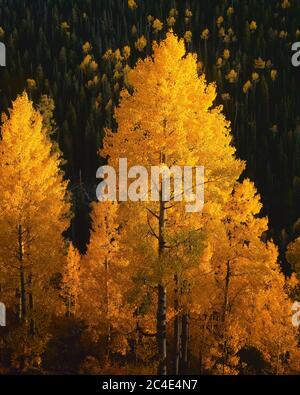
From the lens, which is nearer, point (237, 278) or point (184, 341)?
point (184, 341)

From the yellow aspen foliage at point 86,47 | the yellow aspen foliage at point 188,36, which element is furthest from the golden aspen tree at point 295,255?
the yellow aspen foliage at point 188,36

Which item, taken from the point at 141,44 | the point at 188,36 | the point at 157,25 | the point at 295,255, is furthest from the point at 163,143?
the point at 157,25

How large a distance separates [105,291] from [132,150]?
1432cm

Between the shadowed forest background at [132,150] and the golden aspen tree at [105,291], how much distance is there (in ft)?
0.38

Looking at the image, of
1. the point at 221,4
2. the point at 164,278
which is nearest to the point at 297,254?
the point at 164,278

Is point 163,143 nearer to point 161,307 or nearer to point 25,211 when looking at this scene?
point 161,307

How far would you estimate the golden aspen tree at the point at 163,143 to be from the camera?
1265 centimetres

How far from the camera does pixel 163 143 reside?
12594 millimetres

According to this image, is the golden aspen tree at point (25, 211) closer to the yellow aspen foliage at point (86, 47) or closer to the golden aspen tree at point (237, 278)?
the golden aspen tree at point (237, 278)

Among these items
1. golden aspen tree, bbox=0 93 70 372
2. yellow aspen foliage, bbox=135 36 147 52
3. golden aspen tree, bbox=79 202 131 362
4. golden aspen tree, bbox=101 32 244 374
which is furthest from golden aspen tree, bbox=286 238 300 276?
yellow aspen foliage, bbox=135 36 147 52

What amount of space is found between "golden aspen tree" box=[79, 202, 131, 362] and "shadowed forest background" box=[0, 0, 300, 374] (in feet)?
0.38

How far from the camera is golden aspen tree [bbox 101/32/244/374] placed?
498 inches

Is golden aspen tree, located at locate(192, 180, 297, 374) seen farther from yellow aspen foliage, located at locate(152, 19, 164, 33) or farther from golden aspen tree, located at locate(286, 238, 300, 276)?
yellow aspen foliage, located at locate(152, 19, 164, 33)

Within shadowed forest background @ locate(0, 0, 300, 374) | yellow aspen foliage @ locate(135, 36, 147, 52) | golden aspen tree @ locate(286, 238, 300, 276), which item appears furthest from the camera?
yellow aspen foliage @ locate(135, 36, 147, 52)
